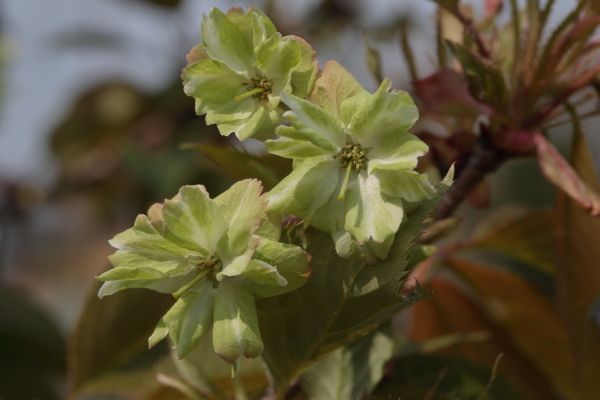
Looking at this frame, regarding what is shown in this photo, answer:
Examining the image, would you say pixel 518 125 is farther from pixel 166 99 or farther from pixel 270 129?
pixel 166 99

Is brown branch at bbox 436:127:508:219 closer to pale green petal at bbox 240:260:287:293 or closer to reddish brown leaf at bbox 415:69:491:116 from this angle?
reddish brown leaf at bbox 415:69:491:116

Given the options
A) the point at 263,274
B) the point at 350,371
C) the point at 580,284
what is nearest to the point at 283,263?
the point at 263,274

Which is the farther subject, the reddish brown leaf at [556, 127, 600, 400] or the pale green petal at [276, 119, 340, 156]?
the reddish brown leaf at [556, 127, 600, 400]

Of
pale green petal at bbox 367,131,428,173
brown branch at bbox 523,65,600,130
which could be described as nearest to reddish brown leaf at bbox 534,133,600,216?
brown branch at bbox 523,65,600,130

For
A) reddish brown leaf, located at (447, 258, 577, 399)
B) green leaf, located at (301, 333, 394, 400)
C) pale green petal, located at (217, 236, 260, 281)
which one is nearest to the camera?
pale green petal, located at (217, 236, 260, 281)

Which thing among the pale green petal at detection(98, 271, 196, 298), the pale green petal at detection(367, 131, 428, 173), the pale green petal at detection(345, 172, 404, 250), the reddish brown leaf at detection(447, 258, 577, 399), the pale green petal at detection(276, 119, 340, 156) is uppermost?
the pale green petal at detection(276, 119, 340, 156)

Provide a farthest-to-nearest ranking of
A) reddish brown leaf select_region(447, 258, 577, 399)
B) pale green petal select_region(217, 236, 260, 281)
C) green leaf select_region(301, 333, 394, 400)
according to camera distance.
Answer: reddish brown leaf select_region(447, 258, 577, 399), green leaf select_region(301, 333, 394, 400), pale green petal select_region(217, 236, 260, 281)
